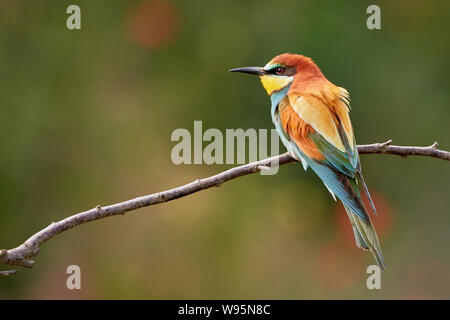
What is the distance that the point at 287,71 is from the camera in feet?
8.29

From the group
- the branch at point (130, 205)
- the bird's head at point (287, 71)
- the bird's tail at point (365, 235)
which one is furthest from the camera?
the bird's head at point (287, 71)

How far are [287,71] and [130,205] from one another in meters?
1.15

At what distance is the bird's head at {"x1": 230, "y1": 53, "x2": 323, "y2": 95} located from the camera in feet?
8.11

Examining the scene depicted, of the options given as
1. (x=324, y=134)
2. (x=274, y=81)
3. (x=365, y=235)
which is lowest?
(x=365, y=235)

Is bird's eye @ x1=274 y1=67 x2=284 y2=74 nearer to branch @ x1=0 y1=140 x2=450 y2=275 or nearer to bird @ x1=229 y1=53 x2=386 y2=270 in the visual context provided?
bird @ x1=229 y1=53 x2=386 y2=270

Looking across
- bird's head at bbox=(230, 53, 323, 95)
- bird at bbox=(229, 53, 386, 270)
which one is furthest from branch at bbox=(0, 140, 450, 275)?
bird's head at bbox=(230, 53, 323, 95)

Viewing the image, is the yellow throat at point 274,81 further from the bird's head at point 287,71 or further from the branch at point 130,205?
the branch at point 130,205

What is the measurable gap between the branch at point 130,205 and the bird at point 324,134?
0.30ft

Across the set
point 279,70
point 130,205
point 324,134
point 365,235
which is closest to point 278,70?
point 279,70

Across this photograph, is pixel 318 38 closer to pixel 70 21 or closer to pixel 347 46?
pixel 347 46

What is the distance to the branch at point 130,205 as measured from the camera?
146 centimetres

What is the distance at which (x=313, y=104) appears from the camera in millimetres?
2246

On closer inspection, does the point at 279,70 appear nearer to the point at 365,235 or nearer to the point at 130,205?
the point at 365,235

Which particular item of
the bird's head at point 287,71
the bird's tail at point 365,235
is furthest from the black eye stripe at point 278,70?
the bird's tail at point 365,235
